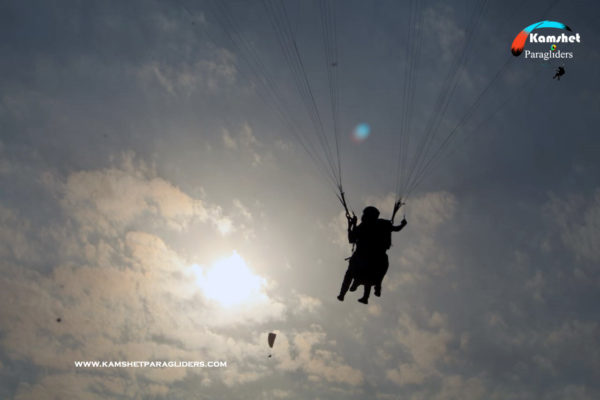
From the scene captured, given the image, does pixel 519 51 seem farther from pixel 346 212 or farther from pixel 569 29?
pixel 346 212

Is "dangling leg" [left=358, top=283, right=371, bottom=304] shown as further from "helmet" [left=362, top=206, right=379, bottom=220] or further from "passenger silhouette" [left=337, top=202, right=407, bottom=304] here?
"helmet" [left=362, top=206, right=379, bottom=220]

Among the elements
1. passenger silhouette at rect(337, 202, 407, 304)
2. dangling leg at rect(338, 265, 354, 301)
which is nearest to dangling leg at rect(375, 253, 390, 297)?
passenger silhouette at rect(337, 202, 407, 304)

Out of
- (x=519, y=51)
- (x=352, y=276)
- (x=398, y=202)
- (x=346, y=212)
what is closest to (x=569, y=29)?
(x=519, y=51)

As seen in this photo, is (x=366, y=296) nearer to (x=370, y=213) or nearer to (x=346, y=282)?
(x=346, y=282)

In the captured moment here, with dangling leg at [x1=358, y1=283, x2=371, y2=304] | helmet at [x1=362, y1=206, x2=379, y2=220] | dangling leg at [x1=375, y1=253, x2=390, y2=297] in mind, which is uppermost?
helmet at [x1=362, y1=206, x2=379, y2=220]

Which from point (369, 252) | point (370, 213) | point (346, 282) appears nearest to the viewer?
point (369, 252)

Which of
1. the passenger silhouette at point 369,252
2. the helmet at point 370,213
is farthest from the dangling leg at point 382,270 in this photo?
the helmet at point 370,213

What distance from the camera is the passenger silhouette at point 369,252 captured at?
1077 cm

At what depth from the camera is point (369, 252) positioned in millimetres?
10773

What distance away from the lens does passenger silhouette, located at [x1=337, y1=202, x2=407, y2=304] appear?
35.3 ft

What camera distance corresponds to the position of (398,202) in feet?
37.1

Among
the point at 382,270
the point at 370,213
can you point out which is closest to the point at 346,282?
the point at 382,270

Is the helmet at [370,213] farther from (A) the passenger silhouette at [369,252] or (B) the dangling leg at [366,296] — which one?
(B) the dangling leg at [366,296]

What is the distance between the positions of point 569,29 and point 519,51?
1970 millimetres
